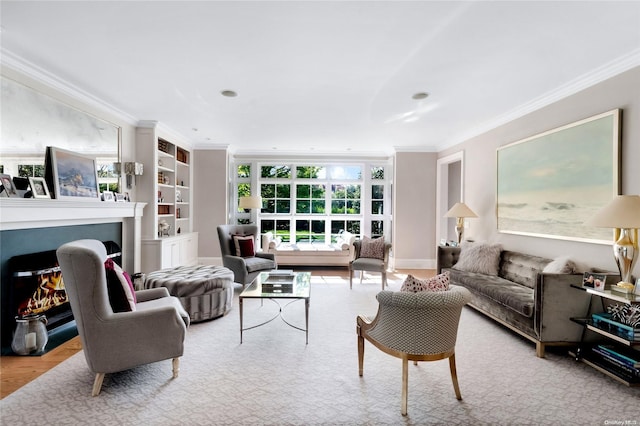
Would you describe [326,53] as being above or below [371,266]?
above

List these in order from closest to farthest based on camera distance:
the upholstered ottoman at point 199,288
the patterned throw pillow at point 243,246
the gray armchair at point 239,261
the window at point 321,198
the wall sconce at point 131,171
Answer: the upholstered ottoman at point 199,288 → the wall sconce at point 131,171 → the gray armchair at point 239,261 → the patterned throw pillow at point 243,246 → the window at point 321,198

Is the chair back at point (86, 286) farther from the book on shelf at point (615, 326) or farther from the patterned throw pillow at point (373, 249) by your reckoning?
the patterned throw pillow at point (373, 249)

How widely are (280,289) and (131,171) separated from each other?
10.1ft

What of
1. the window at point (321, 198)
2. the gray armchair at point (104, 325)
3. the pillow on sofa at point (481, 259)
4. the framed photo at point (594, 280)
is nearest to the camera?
the gray armchair at point (104, 325)

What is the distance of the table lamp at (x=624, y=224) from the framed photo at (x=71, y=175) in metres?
4.98

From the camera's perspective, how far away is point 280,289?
3.29m

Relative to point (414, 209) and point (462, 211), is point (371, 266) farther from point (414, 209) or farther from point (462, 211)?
point (414, 209)

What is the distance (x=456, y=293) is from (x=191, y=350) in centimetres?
234

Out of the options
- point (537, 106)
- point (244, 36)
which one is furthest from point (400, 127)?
point (244, 36)

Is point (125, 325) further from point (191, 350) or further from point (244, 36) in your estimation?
point (244, 36)

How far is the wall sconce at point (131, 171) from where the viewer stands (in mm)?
4637

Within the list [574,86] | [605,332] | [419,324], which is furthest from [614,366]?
[574,86]

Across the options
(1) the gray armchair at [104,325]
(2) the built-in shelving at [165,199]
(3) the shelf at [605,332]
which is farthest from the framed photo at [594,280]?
(2) the built-in shelving at [165,199]

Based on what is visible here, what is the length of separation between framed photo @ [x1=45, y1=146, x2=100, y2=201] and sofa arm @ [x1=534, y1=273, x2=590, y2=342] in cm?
479
